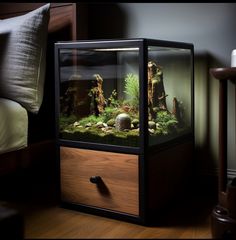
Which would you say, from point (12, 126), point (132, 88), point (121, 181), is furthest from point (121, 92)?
point (12, 126)

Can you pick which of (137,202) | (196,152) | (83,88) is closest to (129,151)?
(137,202)

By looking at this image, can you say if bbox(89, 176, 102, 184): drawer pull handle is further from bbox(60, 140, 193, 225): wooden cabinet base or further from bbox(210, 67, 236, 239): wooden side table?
bbox(210, 67, 236, 239): wooden side table

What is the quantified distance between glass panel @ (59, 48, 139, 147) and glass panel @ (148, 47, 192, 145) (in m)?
0.07

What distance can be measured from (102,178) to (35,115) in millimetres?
447

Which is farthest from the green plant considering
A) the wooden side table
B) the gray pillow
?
the gray pillow

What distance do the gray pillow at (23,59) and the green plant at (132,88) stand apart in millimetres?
410

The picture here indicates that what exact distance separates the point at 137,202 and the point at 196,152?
48 centimetres

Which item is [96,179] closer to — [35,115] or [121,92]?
[121,92]

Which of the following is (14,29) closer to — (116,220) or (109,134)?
(109,134)

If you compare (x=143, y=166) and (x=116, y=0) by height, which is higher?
(x=116, y=0)

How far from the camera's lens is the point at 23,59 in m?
1.49

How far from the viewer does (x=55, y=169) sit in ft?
4.93

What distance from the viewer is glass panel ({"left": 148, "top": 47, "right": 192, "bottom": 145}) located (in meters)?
1.34

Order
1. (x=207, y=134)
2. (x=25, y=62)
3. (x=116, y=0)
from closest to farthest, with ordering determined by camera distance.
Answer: (x=116, y=0), (x=25, y=62), (x=207, y=134)
